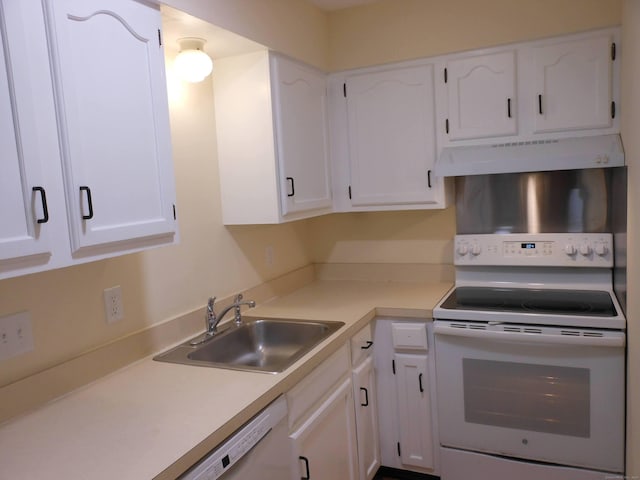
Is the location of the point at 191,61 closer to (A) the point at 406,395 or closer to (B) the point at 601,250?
(A) the point at 406,395

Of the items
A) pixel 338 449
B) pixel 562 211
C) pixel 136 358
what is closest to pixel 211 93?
pixel 136 358

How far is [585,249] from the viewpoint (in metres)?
2.47

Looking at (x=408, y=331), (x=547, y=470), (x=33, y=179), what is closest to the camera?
(x=33, y=179)

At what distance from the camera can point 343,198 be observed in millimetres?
2820

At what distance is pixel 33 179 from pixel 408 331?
170cm

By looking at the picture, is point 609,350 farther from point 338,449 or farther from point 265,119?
point 265,119

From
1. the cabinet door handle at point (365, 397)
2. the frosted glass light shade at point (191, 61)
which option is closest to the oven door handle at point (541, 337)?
the cabinet door handle at point (365, 397)

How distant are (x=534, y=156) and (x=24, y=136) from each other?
1.97m

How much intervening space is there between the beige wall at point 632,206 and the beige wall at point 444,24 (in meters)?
0.29

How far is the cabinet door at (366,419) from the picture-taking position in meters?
2.27

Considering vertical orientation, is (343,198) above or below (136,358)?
above

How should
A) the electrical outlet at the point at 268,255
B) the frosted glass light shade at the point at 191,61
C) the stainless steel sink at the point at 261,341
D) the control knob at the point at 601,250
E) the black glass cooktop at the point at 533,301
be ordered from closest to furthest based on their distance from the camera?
the frosted glass light shade at the point at 191,61 < the stainless steel sink at the point at 261,341 < the black glass cooktop at the point at 533,301 < the control knob at the point at 601,250 < the electrical outlet at the point at 268,255

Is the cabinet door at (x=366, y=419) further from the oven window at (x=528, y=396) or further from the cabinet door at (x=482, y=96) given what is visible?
the cabinet door at (x=482, y=96)

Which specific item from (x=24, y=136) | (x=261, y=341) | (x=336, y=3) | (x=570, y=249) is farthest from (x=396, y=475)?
(x=336, y=3)
